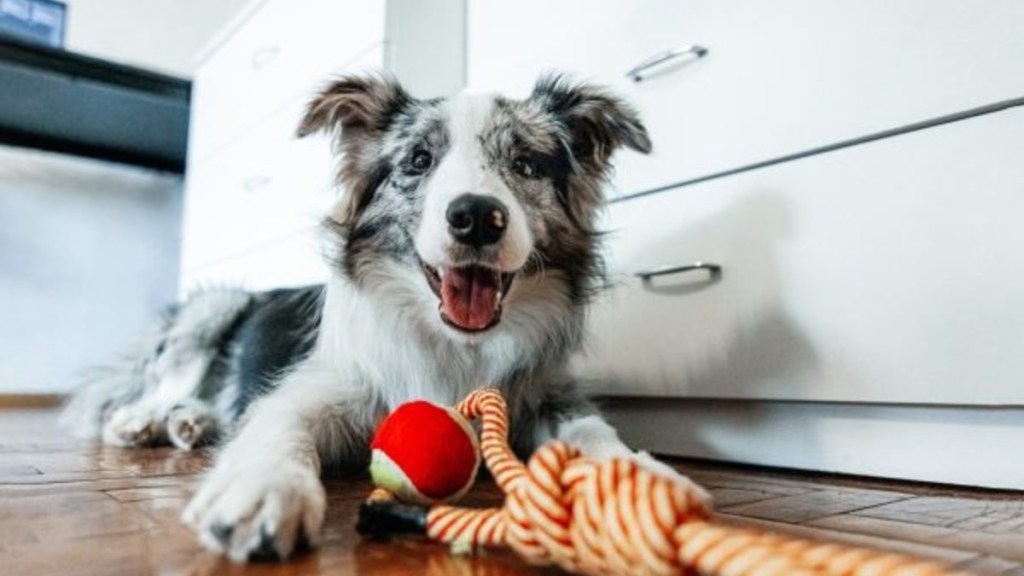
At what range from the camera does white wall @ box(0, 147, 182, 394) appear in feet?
12.7

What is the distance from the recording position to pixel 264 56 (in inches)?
112

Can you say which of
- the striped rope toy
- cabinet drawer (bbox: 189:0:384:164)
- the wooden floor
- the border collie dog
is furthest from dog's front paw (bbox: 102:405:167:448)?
the striped rope toy

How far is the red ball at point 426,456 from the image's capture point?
0.95m

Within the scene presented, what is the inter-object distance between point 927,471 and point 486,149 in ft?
3.43

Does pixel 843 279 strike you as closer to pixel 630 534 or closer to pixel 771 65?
pixel 771 65

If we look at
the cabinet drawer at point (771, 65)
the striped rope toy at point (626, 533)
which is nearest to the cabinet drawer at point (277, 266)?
the cabinet drawer at point (771, 65)

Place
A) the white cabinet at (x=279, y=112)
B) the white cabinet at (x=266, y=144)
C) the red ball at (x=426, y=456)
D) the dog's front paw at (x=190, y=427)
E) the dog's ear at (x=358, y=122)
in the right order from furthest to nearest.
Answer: the white cabinet at (x=266, y=144), the white cabinet at (x=279, y=112), the dog's front paw at (x=190, y=427), the dog's ear at (x=358, y=122), the red ball at (x=426, y=456)

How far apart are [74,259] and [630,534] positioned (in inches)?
171

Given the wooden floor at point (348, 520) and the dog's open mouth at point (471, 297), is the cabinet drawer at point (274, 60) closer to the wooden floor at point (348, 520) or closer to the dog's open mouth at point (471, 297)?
the dog's open mouth at point (471, 297)

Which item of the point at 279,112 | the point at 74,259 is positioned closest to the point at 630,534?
the point at 279,112

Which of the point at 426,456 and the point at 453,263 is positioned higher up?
the point at 453,263

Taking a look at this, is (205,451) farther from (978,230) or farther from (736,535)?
(978,230)

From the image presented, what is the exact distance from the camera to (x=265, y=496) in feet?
2.51

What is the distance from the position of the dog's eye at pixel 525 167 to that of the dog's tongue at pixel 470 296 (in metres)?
0.27
